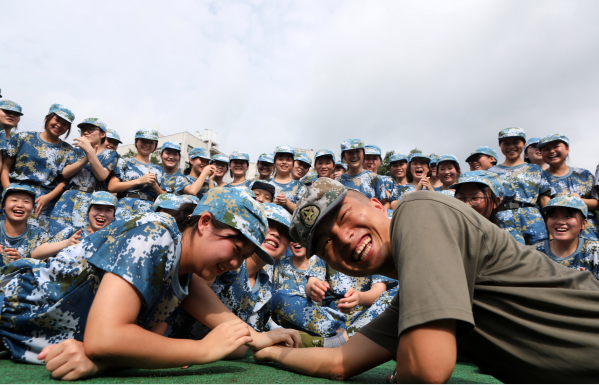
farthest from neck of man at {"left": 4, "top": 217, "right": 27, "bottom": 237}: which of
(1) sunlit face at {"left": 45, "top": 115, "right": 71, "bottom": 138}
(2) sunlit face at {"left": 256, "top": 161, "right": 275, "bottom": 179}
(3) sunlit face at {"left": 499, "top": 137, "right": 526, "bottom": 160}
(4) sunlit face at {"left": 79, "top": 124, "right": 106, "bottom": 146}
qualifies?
(3) sunlit face at {"left": 499, "top": 137, "right": 526, "bottom": 160}

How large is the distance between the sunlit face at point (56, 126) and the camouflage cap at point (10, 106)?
2.57 feet

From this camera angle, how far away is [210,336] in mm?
2283

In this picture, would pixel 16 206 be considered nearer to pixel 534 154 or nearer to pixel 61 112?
pixel 61 112

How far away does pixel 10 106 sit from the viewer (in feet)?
21.2

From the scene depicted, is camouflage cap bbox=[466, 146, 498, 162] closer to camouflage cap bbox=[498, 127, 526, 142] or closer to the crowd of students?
the crowd of students

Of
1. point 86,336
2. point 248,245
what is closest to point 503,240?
point 248,245

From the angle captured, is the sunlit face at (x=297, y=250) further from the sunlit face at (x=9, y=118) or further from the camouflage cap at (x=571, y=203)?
the sunlit face at (x=9, y=118)

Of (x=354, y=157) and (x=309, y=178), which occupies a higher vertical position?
(x=354, y=157)

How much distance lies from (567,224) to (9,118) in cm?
879

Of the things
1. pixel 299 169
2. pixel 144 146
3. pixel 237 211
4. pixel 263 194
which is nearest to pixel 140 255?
pixel 237 211

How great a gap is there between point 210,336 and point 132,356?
1.66 ft

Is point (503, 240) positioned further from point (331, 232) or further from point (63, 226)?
point (63, 226)

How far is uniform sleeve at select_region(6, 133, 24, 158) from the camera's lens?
6.06 m

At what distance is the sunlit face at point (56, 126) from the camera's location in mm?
6172
